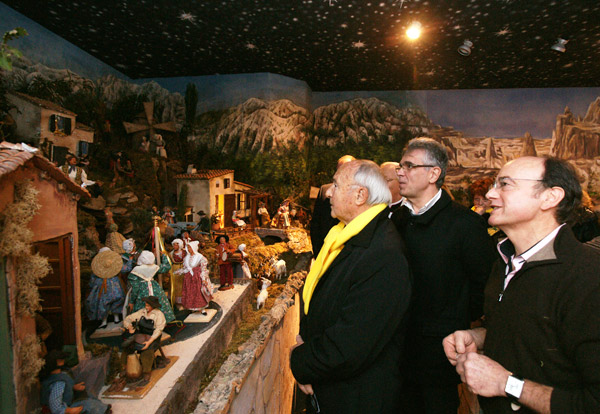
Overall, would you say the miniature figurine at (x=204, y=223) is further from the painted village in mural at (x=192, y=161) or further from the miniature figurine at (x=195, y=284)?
the miniature figurine at (x=195, y=284)

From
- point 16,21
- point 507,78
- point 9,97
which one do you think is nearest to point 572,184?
point 9,97

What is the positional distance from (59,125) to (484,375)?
7407mm

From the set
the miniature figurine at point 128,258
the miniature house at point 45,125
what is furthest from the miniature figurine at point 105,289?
the miniature house at point 45,125

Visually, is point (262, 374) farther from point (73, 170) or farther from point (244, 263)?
point (73, 170)

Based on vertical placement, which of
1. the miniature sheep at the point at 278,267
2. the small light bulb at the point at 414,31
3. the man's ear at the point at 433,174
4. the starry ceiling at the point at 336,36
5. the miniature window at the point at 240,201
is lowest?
the miniature sheep at the point at 278,267

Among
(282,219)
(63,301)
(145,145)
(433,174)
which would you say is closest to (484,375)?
(433,174)

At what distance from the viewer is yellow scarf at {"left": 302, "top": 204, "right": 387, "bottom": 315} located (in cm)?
203

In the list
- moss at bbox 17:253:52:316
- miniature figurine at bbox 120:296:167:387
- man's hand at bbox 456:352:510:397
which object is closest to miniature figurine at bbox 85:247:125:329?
miniature figurine at bbox 120:296:167:387

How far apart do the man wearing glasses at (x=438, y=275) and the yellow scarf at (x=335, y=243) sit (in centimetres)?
64

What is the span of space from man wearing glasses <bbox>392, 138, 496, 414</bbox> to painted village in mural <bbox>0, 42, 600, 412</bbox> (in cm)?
243

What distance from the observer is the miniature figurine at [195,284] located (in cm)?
497

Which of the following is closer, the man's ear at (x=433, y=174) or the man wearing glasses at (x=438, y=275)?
the man wearing glasses at (x=438, y=275)

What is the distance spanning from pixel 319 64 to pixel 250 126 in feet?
10.1

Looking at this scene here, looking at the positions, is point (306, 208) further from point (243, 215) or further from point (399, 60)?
point (399, 60)
